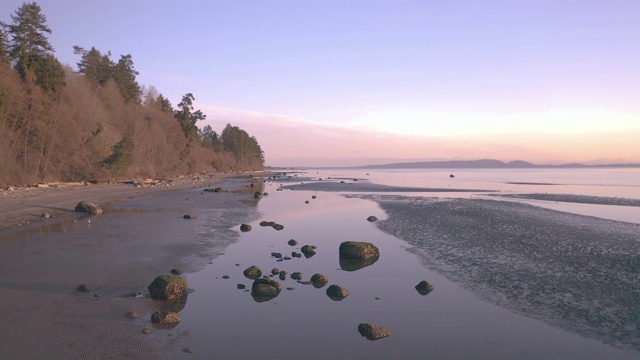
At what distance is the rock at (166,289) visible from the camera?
12000mm

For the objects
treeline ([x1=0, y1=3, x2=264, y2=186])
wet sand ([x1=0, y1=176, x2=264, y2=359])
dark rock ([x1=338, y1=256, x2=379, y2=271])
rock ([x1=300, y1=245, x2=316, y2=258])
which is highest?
treeline ([x1=0, y1=3, x2=264, y2=186])

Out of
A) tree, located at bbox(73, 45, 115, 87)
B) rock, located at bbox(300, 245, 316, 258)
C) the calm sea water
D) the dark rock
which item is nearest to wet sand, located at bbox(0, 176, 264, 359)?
the calm sea water

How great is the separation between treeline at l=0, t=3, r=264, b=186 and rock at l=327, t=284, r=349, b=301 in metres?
41.4

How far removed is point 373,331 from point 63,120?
177 feet

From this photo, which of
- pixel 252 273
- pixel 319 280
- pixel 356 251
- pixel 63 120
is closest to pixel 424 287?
pixel 319 280

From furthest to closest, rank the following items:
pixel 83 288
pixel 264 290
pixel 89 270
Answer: pixel 89 270
pixel 264 290
pixel 83 288

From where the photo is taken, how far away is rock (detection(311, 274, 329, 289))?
1456cm

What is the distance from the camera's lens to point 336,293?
13.4 meters

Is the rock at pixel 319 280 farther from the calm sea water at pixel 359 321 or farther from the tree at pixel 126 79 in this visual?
the tree at pixel 126 79

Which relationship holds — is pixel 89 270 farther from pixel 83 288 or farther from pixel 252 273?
pixel 252 273

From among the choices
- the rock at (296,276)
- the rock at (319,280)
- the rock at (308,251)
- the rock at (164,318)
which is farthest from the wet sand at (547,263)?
the rock at (164,318)

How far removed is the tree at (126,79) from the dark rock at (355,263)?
8484cm

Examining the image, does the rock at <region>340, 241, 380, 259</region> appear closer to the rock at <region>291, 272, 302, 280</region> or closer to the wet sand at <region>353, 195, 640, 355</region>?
the wet sand at <region>353, 195, 640, 355</region>

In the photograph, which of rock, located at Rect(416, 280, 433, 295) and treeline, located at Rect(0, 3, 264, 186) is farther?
treeline, located at Rect(0, 3, 264, 186)
